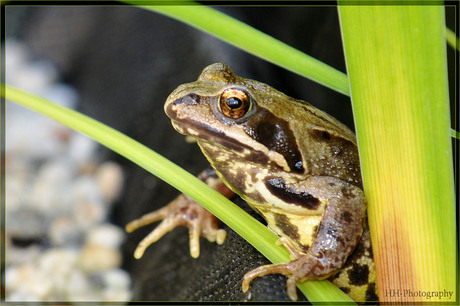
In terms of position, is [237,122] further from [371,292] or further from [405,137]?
[371,292]

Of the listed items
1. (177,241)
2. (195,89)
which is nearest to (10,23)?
(177,241)

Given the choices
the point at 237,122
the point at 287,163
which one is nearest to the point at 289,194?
the point at 287,163

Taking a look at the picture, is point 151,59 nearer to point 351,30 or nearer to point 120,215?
point 120,215

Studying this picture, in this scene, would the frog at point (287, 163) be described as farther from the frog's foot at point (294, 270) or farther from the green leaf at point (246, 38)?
the green leaf at point (246, 38)

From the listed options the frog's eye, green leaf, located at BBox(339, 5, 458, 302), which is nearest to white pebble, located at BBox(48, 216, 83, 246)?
the frog's eye

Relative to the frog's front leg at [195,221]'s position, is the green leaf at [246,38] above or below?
above

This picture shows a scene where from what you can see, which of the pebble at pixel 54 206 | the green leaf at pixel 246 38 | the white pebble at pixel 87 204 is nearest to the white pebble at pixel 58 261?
the pebble at pixel 54 206

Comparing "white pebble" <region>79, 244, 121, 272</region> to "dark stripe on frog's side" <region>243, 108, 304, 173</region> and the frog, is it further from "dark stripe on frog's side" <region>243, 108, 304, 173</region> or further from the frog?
"dark stripe on frog's side" <region>243, 108, 304, 173</region>
